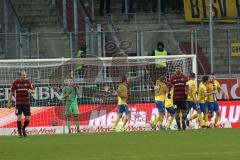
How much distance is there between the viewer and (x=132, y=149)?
16.4m

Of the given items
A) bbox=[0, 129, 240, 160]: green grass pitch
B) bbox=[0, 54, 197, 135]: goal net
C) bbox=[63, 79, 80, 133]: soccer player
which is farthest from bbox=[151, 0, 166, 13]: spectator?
bbox=[0, 129, 240, 160]: green grass pitch

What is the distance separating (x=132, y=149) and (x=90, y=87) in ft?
39.9

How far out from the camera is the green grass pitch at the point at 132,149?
14.7 metres

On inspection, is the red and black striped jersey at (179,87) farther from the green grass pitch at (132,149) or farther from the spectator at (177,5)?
the spectator at (177,5)

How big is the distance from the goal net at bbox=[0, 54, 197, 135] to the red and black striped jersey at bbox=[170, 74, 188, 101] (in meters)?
3.02

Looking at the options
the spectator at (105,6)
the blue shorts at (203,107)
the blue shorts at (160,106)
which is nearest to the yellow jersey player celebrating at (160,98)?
the blue shorts at (160,106)

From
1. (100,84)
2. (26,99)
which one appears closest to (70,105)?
(100,84)

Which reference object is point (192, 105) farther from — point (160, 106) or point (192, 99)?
point (160, 106)

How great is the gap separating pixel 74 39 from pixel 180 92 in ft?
23.2

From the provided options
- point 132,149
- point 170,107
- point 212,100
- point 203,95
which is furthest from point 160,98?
point 132,149

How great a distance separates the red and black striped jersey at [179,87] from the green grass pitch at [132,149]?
176 inches

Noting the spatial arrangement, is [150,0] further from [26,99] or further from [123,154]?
[123,154]

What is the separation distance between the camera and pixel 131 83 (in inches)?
1134

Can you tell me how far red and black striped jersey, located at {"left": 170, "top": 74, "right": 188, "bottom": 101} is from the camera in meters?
25.2
